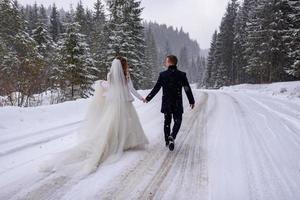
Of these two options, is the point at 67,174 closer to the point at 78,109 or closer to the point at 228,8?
the point at 78,109

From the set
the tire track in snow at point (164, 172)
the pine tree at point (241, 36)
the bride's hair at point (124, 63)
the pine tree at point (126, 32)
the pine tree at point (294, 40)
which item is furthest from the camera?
the pine tree at point (241, 36)

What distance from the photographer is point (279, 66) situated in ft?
112

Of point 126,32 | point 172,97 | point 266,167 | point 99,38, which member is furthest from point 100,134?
point 99,38

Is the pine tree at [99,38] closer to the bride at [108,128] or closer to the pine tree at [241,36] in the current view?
the pine tree at [241,36]

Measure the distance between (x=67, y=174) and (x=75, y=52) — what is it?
21303mm

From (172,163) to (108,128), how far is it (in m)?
1.52

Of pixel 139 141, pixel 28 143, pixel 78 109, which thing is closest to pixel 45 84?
pixel 78 109

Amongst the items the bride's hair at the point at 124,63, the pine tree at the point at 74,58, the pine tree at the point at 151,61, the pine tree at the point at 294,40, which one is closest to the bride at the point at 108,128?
the bride's hair at the point at 124,63

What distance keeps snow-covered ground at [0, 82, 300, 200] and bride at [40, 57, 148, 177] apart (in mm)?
301

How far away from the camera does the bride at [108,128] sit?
593 centimetres

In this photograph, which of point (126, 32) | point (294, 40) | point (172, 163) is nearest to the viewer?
point (172, 163)

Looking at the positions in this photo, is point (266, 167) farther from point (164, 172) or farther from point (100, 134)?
point (100, 134)

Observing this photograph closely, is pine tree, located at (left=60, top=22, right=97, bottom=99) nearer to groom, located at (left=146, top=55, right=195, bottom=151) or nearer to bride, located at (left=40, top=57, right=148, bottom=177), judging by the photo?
bride, located at (left=40, top=57, right=148, bottom=177)

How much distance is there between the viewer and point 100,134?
6387mm
